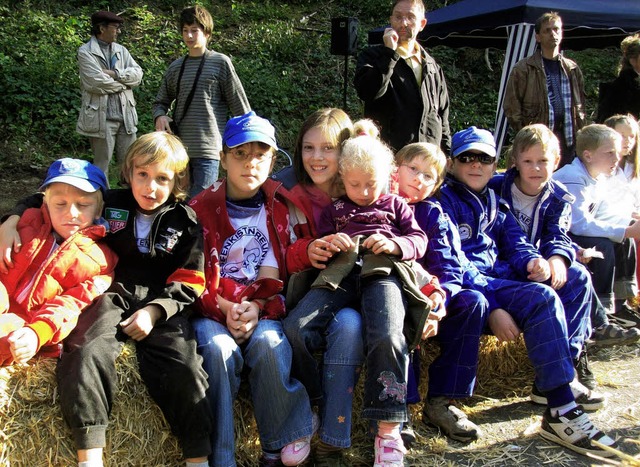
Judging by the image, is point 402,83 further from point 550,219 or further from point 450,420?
point 450,420

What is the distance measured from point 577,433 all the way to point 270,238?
1829 millimetres

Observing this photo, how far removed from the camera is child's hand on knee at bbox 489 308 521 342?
10.3 feet

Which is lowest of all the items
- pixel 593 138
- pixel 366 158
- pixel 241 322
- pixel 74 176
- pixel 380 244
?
pixel 241 322

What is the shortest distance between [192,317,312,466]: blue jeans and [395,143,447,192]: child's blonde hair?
1285 mm

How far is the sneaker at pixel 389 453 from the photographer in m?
2.65

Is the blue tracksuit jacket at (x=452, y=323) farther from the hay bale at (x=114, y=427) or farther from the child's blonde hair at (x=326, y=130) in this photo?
the child's blonde hair at (x=326, y=130)

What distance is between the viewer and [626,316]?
4.45 metres

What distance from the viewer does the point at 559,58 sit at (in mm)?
6133

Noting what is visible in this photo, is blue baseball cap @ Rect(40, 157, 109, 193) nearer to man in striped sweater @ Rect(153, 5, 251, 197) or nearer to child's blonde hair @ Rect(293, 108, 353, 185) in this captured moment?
child's blonde hair @ Rect(293, 108, 353, 185)

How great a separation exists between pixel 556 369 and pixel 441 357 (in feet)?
1.87

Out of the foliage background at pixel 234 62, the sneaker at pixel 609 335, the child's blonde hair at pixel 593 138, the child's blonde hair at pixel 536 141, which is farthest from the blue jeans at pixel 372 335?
the foliage background at pixel 234 62

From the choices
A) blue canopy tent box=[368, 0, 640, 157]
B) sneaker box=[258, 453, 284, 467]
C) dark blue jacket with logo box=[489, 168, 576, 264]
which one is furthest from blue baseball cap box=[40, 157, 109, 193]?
blue canopy tent box=[368, 0, 640, 157]

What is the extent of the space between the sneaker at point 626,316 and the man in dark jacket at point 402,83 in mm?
1876

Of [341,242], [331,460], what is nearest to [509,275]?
[341,242]
